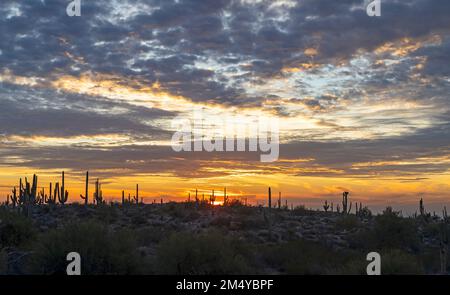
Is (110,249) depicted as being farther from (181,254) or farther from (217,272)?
(217,272)

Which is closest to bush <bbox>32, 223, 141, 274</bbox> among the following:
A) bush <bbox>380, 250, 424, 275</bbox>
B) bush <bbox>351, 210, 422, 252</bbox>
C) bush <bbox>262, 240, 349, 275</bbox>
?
bush <bbox>262, 240, 349, 275</bbox>

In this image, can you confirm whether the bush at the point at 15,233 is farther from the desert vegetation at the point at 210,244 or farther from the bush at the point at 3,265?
the bush at the point at 3,265

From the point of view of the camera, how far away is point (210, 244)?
18.1m

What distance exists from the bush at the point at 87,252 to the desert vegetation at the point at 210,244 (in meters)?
0.03

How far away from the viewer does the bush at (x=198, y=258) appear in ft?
58.1

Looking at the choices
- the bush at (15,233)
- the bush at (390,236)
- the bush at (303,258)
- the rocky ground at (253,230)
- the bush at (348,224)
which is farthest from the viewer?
the bush at (348,224)

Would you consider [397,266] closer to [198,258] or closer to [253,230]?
[198,258]

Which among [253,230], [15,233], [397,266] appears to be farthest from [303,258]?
[15,233]

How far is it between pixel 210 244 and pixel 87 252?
4.23 metres

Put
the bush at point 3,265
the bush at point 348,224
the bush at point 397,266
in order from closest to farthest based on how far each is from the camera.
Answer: the bush at point 397,266 < the bush at point 3,265 < the bush at point 348,224

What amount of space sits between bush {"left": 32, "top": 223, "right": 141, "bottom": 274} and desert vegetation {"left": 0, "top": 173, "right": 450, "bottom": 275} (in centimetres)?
3

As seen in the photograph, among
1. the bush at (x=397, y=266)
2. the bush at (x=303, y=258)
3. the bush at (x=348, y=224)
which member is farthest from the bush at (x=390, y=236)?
the bush at (x=397, y=266)

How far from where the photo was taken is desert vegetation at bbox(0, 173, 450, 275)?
17906 mm
